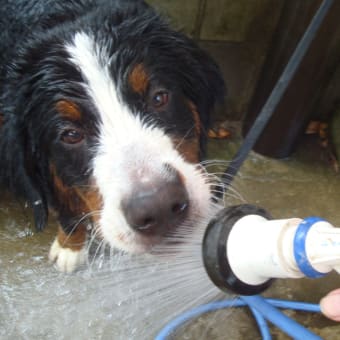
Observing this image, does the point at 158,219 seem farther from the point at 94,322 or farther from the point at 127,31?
the point at 94,322

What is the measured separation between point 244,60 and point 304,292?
1361 millimetres

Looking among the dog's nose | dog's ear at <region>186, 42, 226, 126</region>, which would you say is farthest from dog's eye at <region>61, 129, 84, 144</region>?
dog's ear at <region>186, 42, 226, 126</region>

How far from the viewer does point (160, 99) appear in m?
1.62

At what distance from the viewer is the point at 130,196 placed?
50.3 inches

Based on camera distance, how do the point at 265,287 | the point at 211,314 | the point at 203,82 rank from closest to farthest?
the point at 265,287
the point at 203,82
the point at 211,314

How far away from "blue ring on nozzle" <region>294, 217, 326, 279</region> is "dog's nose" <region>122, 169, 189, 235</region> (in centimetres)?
50

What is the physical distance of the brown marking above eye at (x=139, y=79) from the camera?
1.52 m

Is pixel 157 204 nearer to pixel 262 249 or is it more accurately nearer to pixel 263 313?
pixel 262 249

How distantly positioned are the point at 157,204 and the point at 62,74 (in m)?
0.58

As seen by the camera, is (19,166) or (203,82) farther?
(203,82)

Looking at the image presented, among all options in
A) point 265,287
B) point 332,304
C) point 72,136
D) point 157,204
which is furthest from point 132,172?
point 332,304

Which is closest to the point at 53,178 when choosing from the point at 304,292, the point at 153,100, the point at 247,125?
the point at 153,100

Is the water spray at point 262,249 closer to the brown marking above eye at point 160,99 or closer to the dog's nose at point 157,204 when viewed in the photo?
the dog's nose at point 157,204

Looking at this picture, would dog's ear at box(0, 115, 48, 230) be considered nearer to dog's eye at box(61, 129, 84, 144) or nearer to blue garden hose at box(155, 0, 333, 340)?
dog's eye at box(61, 129, 84, 144)
